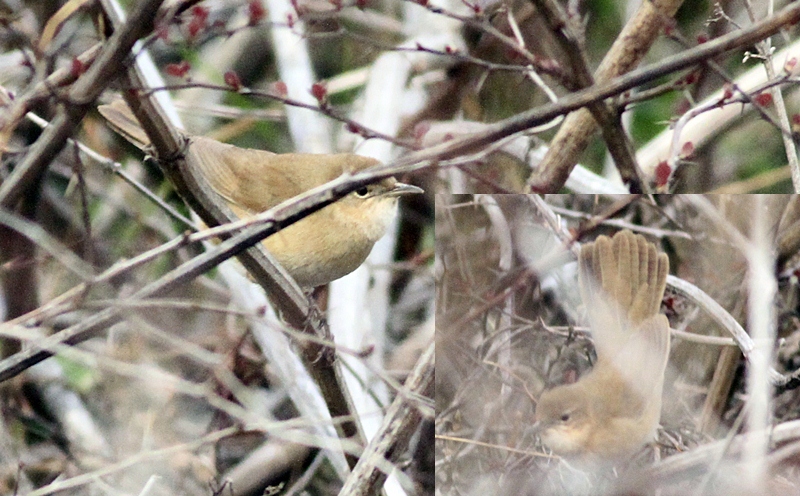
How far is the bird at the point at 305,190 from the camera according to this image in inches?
68.3

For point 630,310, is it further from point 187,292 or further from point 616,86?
point 187,292

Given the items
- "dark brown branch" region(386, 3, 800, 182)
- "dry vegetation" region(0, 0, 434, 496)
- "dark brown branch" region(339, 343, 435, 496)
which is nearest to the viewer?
"dark brown branch" region(386, 3, 800, 182)

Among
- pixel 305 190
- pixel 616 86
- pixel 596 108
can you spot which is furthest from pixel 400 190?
pixel 616 86

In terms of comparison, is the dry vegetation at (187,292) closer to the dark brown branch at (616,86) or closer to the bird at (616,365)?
the dark brown branch at (616,86)

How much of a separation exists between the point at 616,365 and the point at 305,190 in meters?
0.67

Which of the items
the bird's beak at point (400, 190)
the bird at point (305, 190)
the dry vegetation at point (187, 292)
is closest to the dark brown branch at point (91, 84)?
the dry vegetation at point (187, 292)

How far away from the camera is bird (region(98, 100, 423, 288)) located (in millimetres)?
1735

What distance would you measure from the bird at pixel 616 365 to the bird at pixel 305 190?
17.0 inches

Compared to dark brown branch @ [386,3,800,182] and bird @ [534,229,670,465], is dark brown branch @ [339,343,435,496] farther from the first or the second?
dark brown branch @ [386,3,800,182]

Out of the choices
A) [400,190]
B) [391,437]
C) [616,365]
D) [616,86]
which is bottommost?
[391,437]

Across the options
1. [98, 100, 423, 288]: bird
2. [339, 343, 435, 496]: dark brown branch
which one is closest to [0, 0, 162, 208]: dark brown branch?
[98, 100, 423, 288]: bird

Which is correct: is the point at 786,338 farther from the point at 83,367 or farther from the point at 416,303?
the point at 83,367

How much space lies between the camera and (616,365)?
59.8 inches

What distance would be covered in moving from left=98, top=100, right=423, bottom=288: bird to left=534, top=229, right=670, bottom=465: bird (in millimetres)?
431
